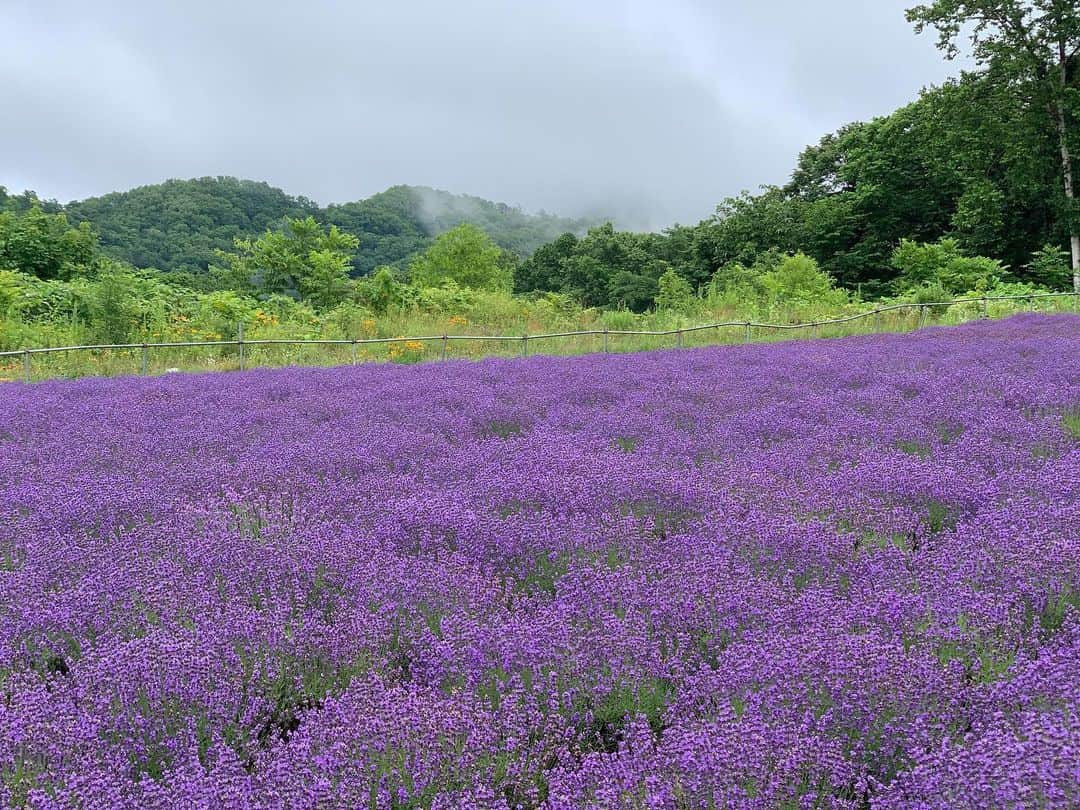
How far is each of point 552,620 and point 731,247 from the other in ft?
138

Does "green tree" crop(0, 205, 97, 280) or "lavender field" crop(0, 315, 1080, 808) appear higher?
"green tree" crop(0, 205, 97, 280)

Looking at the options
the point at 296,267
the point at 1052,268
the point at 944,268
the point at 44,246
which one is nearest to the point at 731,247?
the point at 944,268

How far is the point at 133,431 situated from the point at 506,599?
4431 mm

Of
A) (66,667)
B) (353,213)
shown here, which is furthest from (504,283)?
(66,667)

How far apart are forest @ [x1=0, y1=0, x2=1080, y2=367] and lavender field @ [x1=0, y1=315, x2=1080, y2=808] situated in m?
13.4

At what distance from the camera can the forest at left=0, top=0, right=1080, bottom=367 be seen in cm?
1883

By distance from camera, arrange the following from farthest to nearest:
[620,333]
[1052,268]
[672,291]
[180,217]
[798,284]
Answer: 1. [180,217]
2. [672,291]
3. [1052,268]
4. [798,284]
5. [620,333]

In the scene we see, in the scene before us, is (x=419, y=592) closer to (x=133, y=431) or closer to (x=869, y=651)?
(x=869, y=651)

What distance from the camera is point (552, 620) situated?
2453 millimetres

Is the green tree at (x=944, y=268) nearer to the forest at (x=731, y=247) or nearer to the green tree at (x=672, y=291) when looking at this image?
the forest at (x=731, y=247)

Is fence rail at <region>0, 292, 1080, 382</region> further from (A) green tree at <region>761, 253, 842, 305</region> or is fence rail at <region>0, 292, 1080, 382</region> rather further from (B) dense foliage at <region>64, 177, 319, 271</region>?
(B) dense foliage at <region>64, 177, 319, 271</region>

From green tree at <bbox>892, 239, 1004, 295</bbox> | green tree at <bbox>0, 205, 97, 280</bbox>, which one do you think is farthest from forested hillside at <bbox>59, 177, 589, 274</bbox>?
green tree at <bbox>892, 239, 1004, 295</bbox>

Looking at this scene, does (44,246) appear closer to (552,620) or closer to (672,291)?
(552,620)

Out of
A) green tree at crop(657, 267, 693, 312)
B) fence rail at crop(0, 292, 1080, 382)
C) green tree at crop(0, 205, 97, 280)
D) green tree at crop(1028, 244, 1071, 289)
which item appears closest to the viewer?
fence rail at crop(0, 292, 1080, 382)
